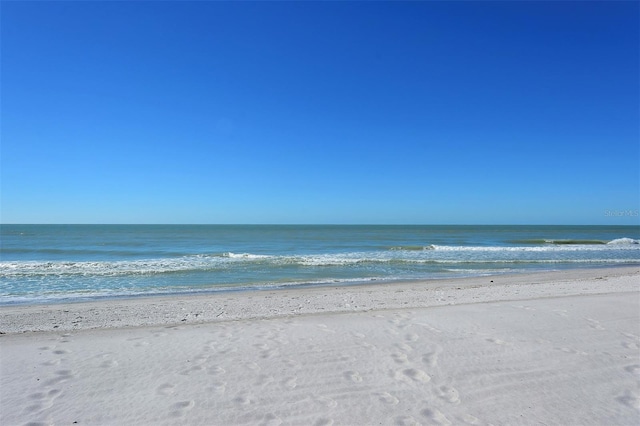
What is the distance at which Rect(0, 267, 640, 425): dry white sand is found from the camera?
3.66m

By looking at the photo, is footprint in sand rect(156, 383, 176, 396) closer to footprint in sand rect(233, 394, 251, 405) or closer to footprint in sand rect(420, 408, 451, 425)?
footprint in sand rect(233, 394, 251, 405)

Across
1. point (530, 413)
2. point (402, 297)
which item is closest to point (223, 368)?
point (530, 413)

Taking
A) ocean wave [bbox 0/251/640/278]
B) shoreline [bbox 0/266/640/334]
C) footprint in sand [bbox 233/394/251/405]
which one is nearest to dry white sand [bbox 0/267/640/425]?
footprint in sand [bbox 233/394/251/405]

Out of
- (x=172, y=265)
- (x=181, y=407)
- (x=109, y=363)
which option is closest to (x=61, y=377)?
(x=109, y=363)

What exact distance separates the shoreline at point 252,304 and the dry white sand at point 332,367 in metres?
0.17

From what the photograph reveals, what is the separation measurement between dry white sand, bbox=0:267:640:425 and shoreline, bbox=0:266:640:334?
0.17 metres

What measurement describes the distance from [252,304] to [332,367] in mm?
5823

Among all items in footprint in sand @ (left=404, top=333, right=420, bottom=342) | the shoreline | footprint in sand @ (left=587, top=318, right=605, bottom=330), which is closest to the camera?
footprint in sand @ (left=404, top=333, right=420, bottom=342)

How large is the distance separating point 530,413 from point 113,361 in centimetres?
526

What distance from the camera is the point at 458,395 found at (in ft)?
13.0

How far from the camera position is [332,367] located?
187 inches

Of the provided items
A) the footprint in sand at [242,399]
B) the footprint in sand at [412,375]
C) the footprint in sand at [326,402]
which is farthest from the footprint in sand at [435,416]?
the footprint in sand at [242,399]

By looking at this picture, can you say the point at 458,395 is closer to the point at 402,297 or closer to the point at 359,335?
the point at 359,335

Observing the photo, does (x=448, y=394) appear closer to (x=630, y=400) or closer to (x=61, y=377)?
(x=630, y=400)
